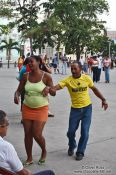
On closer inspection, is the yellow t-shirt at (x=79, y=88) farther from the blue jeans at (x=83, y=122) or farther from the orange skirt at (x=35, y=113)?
the orange skirt at (x=35, y=113)

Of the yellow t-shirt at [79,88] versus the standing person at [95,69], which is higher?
the yellow t-shirt at [79,88]

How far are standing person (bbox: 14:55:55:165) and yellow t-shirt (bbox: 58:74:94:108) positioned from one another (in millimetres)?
536

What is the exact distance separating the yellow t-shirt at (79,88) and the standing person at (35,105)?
1.76ft

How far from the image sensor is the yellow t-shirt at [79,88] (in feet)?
25.4

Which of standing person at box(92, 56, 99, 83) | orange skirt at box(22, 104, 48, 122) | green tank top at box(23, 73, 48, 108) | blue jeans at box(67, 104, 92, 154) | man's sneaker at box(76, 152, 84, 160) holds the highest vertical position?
green tank top at box(23, 73, 48, 108)

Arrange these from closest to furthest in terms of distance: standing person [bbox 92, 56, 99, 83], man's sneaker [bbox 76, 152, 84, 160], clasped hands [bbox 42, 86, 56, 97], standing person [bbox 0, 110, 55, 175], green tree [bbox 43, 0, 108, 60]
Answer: standing person [bbox 0, 110, 55, 175]
clasped hands [bbox 42, 86, 56, 97]
man's sneaker [bbox 76, 152, 84, 160]
standing person [bbox 92, 56, 99, 83]
green tree [bbox 43, 0, 108, 60]

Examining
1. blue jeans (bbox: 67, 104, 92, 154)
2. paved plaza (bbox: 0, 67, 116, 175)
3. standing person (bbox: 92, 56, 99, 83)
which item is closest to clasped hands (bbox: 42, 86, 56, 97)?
blue jeans (bbox: 67, 104, 92, 154)

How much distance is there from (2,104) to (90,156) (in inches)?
285

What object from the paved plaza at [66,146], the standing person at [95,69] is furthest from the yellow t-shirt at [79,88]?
the standing person at [95,69]

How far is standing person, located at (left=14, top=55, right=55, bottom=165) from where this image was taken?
7234 mm

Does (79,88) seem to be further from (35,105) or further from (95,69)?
(95,69)

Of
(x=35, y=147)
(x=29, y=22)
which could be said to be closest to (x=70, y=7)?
(x=29, y=22)

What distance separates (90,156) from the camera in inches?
316

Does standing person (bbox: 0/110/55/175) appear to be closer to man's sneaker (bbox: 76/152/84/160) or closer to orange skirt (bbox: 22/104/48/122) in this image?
orange skirt (bbox: 22/104/48/122)
